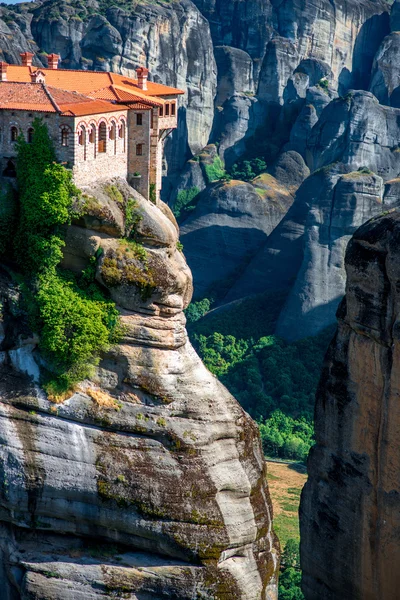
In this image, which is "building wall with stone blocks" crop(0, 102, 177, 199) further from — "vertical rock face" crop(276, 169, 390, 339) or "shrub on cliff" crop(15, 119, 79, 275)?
"vertical rock face" crop(276, 169, 390, 339)

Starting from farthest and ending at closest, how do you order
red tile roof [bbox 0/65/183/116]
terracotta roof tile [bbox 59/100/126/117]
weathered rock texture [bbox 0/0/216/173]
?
weathered rock texture [bbox 0/0/216/173], red tile roof [bbox 0/65/183/116], terracotta roof tile [bbox 59/100/126/117]

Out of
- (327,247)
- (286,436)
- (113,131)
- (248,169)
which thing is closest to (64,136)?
(113,131)

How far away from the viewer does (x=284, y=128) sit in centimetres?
11588

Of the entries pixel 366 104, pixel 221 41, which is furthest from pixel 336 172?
pixel 221 41

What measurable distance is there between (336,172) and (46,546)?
5767cm

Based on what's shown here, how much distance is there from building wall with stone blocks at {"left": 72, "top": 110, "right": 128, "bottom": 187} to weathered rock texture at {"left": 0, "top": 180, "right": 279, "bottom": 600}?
887mm

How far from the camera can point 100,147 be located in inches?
1617

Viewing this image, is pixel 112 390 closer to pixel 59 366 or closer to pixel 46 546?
pixel 59 366

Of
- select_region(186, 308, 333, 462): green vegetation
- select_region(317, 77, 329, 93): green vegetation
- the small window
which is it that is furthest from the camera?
select_region(317, 77, 329, 93): green vegetation

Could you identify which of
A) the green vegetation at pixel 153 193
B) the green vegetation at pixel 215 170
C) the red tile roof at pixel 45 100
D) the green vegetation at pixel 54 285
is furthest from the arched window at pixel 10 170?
the green vegetation at pixel 215 170

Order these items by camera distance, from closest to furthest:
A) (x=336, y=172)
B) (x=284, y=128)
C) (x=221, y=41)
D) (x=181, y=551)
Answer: (x=181, y=551), (x=336, y=172), (x=284, y=128), (x=221, y=41)

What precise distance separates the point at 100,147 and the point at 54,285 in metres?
4.73

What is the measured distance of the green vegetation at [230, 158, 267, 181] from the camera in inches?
4439

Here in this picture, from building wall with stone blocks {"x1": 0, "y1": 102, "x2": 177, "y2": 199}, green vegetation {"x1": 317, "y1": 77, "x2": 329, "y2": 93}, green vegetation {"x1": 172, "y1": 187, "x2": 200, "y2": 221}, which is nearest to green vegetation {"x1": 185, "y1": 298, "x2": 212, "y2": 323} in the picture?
green vegetation {"x1": 172, "y1": 187, "x2": 200, "y2": 221}
